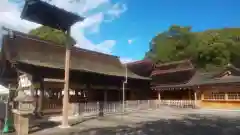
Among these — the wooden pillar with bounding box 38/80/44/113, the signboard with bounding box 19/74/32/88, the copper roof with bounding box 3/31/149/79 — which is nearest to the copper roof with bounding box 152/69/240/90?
the copper roof with bounding box 3/31/149/79

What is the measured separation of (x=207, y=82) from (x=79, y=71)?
48.1 ft

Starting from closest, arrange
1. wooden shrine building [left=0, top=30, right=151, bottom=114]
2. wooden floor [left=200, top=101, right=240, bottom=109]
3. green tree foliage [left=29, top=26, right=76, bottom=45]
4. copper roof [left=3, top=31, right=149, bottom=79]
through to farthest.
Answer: wooden shrine building [left=0, top=30, right=151, bottom=114]
copper roof [left=3, top=31, right=149, bottom=79]
wooden floor [left=200, top=101, right=240, bottom=109]
green tree foliage [left=29, top=26, right=76, bottom=45]

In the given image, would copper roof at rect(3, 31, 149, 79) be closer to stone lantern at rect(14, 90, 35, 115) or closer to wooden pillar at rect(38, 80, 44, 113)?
wooden pillar at rect(38, 80, 44, 113)

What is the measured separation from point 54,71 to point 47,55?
2.79m

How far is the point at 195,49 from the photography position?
A: 154 ft

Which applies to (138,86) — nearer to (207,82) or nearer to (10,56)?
(207,82)

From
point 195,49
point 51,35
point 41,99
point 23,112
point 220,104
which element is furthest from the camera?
point 195,49

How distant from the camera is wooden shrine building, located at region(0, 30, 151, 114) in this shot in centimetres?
1745

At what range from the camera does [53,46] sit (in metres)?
22.6

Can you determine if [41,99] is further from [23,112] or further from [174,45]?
[174,45]

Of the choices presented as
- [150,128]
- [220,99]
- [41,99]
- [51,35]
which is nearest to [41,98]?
[41,99]

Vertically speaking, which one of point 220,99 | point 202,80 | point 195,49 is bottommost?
point 220,99

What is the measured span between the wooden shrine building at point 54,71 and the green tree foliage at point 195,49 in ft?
74.0

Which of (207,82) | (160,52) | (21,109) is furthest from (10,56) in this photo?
(160,52)
